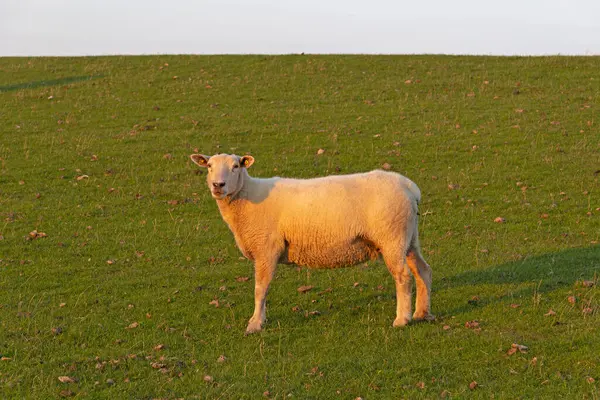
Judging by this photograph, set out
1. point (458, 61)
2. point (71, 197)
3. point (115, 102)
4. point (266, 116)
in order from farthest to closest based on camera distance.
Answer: point (458, 61), point (115, 102), point (266, 116), point (71, 197)

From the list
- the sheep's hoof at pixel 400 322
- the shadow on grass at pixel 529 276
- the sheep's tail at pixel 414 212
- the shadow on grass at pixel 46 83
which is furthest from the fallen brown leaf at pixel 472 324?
the shadow on grass at pixel 46 83

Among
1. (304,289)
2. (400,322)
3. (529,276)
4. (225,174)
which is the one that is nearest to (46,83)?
(304,289)

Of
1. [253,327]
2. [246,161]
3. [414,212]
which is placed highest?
[246,161]

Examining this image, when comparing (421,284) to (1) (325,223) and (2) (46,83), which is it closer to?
(1) (325,223)

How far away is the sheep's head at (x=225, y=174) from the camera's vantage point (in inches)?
465

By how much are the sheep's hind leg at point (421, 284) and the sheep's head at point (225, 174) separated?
9.36ft

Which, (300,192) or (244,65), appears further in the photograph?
(244,65)

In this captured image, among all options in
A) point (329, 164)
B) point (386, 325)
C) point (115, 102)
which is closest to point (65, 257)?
point (386, 325)

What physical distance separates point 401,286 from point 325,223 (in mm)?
1442

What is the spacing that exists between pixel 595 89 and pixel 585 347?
945 inches

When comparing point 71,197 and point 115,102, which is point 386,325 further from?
point 115,102

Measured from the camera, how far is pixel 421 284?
39.5ft

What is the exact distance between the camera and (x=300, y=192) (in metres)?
12.1

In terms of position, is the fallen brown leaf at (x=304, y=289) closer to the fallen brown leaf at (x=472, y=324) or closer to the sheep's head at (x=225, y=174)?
the sheep's head at (x=225, y=174)
